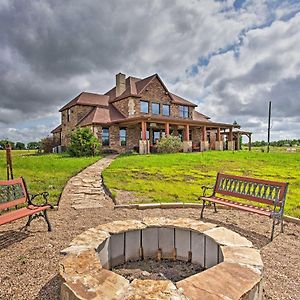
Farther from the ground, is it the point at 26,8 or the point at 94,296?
the point at 26,8

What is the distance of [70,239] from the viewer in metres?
4.07

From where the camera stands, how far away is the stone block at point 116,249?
10.4 feet

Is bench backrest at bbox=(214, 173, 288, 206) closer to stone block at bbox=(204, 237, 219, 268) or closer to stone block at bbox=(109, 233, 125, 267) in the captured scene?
stone block at bbox=(204, 237, 219, 268)

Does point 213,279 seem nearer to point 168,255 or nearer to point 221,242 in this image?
point 221,242

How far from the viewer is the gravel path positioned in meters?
2.66

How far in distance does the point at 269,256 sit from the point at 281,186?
153cm

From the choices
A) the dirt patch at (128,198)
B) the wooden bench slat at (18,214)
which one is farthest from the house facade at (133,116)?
the wooden bench slat at (18,214)

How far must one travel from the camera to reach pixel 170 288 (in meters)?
1.90

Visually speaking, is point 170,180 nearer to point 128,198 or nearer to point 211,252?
point 128,198

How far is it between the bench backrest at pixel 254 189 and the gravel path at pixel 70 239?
1.90 feet

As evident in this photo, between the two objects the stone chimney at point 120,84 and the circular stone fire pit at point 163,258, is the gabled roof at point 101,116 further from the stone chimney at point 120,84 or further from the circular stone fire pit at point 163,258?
the circular stone fire pit at point 163,258

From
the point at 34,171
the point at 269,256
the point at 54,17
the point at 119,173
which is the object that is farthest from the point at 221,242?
the point at 34,171

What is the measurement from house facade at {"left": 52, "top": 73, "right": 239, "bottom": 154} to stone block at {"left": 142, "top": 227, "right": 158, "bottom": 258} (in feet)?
52.3

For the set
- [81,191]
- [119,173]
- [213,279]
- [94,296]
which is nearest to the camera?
[94,296]
